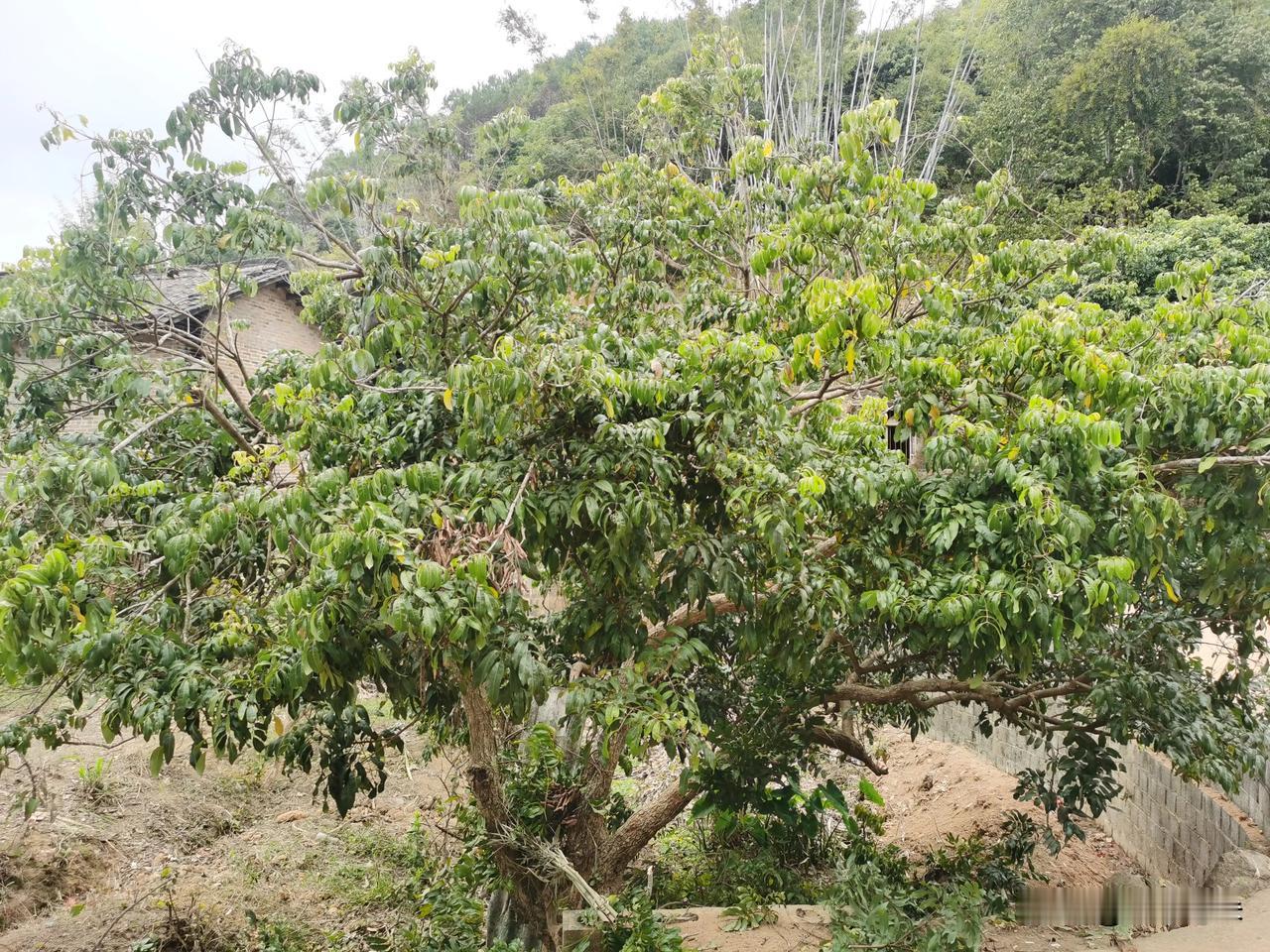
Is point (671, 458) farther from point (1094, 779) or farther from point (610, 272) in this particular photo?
point (1094, 779)

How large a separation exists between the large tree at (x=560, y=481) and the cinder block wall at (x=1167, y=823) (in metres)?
2.02

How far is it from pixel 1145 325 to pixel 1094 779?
12.0 feet

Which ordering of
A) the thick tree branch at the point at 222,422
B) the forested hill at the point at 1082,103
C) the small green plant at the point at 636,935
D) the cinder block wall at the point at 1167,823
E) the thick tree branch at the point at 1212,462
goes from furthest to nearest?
the forested hill at the point at 1082,103 → the cinder block wall at the point at 1167,823 → the small green plant at the point at 636,935 → the thick tree branch at the point at 222,422 → the thick tree branch at the point at 1212,462

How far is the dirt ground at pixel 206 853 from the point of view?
670 cm

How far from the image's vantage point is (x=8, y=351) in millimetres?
4664

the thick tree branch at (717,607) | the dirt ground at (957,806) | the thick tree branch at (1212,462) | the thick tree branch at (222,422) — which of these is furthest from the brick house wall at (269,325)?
the thick tree branch at (1212,462)

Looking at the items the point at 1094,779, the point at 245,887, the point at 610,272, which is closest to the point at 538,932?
the point at 245,887

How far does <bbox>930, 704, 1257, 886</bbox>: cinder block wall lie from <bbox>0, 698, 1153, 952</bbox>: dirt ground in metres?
0.48

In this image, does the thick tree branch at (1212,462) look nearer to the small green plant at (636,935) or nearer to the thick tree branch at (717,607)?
the thick tree branch at (717,607)

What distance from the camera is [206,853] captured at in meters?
8.16

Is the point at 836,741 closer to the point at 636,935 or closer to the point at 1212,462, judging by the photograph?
the point at 636,935

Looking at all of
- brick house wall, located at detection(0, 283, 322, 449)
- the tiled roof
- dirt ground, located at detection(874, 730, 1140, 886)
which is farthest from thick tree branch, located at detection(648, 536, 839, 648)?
brick house wall, located at detection(0, 283, 322, 449)

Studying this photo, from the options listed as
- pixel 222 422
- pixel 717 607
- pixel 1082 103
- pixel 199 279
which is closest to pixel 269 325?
pixel 199 279

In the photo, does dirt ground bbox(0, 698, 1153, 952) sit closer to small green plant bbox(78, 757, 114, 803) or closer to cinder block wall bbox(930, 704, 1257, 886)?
small green plant bbox(78, 757, 114, 803)
